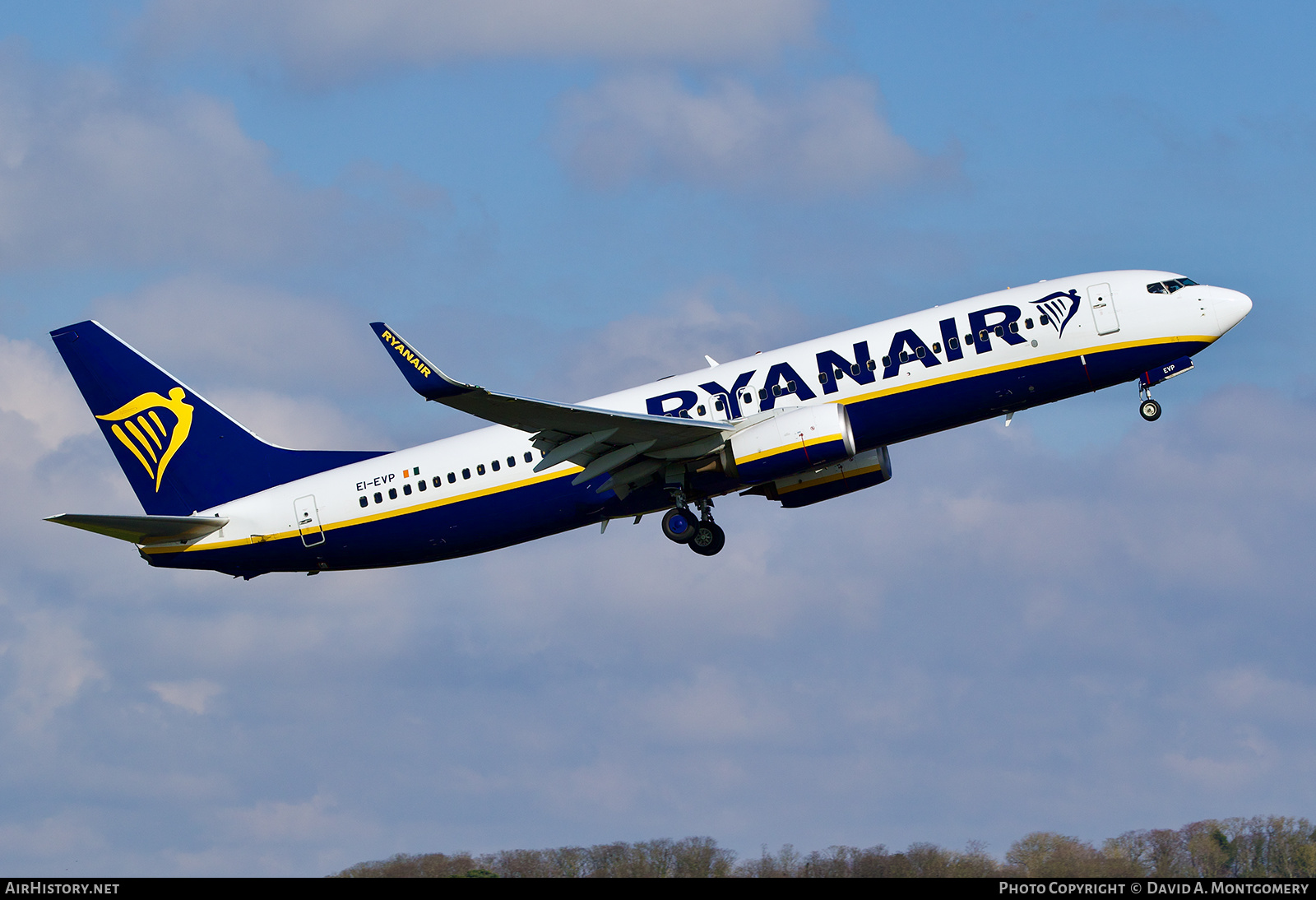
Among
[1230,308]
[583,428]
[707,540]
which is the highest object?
[1230,308]

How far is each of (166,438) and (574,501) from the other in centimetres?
1518

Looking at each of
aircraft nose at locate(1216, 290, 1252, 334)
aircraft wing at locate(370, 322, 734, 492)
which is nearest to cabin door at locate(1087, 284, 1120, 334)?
aircraft nose at locate(1216, 290, 1252, 334)

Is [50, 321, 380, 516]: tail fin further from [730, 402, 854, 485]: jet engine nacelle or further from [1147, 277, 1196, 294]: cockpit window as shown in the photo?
[1147, 277, 1196, 294]: cockpit window

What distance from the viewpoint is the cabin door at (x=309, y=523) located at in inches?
1799

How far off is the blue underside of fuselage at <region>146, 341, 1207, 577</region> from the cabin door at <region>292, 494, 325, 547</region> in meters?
0.21

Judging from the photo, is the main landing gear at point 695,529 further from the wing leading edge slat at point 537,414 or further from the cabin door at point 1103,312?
the cabin door at point 1103,312

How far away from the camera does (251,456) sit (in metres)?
48.2

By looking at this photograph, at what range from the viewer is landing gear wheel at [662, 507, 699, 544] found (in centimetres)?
4434

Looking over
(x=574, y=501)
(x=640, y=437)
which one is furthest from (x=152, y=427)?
(x=640, y=437)

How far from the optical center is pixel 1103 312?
41000mm

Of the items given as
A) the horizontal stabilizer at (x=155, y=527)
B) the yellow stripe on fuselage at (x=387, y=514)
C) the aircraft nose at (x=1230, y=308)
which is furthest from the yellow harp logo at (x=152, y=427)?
the aircraft nose at (x=1230, y=308)

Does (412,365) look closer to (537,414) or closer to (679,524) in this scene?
(537,414)

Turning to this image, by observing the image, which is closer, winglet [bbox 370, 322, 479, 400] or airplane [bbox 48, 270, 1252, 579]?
winglet [bbox 370, 322, 479, 400]
